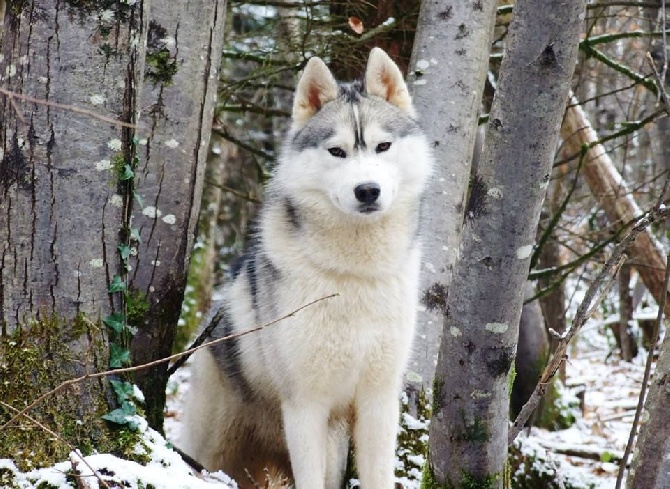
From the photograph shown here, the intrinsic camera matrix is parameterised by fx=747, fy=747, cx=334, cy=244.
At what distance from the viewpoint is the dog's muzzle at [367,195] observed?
3.22m

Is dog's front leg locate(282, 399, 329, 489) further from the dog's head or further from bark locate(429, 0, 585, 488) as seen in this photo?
the dog's head

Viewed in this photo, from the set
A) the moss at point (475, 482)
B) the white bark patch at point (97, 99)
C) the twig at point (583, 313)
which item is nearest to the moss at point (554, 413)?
the moss at point (475, 482)

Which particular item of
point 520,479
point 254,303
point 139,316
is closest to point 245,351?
point 254,303

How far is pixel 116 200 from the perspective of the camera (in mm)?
2637

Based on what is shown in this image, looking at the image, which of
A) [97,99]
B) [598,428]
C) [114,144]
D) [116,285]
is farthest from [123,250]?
[598,428]

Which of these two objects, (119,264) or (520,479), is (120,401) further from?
(520,479)

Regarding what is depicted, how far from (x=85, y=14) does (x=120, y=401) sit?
1345mm

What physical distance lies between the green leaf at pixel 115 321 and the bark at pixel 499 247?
1.17m

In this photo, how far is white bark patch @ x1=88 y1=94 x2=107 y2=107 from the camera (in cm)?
252

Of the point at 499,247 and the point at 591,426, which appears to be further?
the point at 591,426

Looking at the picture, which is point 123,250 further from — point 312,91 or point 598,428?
point 598,428

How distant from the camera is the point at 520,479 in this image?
5164mm

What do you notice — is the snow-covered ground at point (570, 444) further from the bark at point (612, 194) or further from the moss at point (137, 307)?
the bark at point (612, 194)

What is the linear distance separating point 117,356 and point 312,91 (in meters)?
1.70
